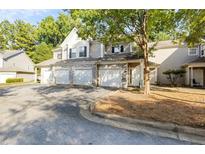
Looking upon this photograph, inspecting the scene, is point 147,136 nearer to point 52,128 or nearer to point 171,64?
point 52,128

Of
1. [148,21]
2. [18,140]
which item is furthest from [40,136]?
[148,21]

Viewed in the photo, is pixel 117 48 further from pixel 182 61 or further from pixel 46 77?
pixel 46 77

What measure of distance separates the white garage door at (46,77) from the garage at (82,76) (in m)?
3.57

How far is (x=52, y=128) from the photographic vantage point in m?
5.53

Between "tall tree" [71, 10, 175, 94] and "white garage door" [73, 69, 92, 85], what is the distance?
6.46 m

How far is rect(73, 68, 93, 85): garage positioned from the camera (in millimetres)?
18969

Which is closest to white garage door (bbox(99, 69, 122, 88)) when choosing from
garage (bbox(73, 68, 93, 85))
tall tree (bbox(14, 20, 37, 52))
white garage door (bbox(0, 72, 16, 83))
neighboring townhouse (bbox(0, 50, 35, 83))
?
garage (bbox(73, 68, 93, 85))

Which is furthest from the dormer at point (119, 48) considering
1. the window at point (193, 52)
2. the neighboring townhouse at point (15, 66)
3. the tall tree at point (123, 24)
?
the neighboring townhouse at point (15, 66)

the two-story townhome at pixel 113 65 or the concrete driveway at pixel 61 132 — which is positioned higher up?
the two-story townhome at pixel 113 65

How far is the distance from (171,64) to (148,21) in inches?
428

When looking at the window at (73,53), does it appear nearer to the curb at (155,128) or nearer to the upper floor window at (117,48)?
the upper floor window at (117,48)

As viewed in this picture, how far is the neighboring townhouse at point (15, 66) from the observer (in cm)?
2911

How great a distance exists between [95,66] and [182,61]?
9.99m

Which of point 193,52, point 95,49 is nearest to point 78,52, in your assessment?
point 95,49
